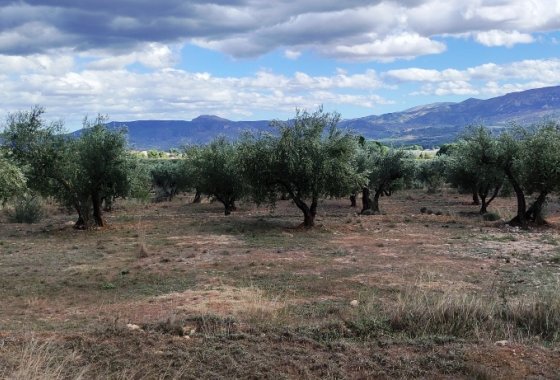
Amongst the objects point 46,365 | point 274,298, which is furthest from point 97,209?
point 46,365

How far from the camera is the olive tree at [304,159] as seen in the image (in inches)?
1114

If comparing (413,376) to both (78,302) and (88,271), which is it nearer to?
(78,302)

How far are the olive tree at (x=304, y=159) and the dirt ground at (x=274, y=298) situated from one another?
234cm

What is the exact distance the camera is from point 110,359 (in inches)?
298

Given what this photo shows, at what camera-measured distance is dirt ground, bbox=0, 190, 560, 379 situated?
7336 mm

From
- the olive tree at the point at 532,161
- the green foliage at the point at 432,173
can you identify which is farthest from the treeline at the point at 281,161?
the green foliage at the point at 432,173

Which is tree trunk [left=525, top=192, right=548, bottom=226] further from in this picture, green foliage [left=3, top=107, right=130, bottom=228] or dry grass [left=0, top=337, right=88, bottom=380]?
dry grass [left=0, top=337, right=88, bottom=380]

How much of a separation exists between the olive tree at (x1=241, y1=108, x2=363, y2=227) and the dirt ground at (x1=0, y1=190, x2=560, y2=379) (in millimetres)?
2338

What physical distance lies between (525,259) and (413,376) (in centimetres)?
1389

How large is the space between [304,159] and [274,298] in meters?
15.4

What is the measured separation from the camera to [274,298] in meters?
13.2

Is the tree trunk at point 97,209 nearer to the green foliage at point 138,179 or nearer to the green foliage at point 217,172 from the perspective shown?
the green foliage at point 138,179

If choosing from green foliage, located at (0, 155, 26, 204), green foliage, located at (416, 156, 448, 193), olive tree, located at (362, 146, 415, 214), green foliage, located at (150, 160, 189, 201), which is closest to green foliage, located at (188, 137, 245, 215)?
olive tree, located at (362, 146, 415, 214)

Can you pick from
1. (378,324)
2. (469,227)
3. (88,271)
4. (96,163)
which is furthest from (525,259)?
(96,163)
